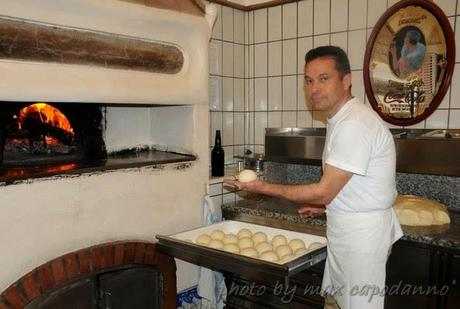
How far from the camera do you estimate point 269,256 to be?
6.37 ft

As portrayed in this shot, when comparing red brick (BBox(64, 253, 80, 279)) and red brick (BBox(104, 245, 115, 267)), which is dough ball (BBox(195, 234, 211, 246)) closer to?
red brick (BBox(104, 245, 115, 267))

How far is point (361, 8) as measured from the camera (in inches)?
104

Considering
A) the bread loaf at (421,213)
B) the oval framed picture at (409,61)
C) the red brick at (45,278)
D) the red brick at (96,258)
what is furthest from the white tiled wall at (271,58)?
the red brick at (45,278)

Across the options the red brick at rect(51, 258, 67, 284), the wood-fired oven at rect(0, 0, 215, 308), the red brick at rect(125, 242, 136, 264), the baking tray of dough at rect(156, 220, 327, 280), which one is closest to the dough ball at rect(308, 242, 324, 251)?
the baking tray of dough at rect(156, 220, 327, 280)

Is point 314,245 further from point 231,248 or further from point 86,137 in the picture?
point 86,137

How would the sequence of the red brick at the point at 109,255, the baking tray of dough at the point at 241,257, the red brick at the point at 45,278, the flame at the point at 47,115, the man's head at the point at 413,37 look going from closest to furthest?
the baking tray of dough at the point at 241,257
the red brick at the point at 45,278
the red brick at the point at 109,255
the flame at the point at 47,115
the man's head at the point at 413,37

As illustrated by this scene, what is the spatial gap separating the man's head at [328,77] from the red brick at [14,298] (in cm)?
150

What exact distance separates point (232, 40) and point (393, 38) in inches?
45.9

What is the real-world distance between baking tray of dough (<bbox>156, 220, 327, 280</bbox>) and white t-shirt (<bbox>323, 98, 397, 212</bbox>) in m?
0.27

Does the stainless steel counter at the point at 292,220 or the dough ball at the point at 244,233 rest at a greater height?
the stainless steel counter at the point at 292,220

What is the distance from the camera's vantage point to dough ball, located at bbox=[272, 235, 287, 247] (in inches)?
83.8

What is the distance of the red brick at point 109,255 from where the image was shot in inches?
80.5

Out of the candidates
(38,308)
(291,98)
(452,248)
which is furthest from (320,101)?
(38,308)

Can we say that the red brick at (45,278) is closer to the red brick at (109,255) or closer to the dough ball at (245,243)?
the red brick at (109,255)
